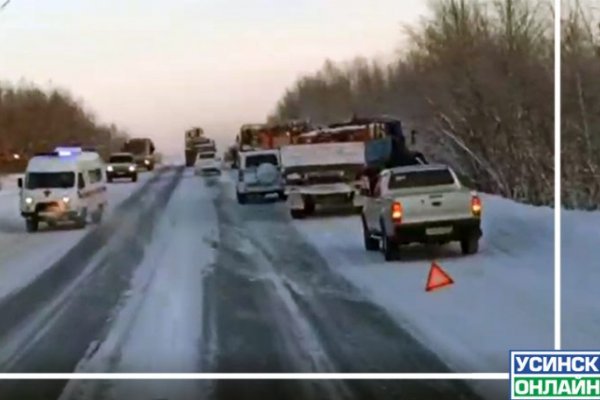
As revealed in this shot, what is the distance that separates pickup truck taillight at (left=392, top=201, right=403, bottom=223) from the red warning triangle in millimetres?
181

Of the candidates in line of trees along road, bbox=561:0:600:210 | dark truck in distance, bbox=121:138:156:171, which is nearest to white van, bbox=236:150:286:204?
dark truck in distance, bbox=121:138:156:171

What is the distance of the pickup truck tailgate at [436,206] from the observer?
3393 mm

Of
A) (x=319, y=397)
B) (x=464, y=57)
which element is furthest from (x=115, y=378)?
(x=464, y=57)

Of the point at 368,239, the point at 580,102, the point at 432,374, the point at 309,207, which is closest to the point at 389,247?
the point at 368,239

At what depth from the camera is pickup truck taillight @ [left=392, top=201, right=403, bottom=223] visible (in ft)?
11.4

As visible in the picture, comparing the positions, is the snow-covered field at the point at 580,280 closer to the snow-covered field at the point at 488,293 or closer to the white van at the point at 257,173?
the snow-covered field at the point at 488,293

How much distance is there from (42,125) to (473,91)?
4.33ft

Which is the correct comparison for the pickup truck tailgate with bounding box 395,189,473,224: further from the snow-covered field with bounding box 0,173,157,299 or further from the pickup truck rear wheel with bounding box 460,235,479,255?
the snow-covered field with bounding box 0,173,157,299

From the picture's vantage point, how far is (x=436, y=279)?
136 inches

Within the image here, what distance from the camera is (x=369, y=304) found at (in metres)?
3.54

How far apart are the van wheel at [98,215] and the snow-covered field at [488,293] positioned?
68 centimetres

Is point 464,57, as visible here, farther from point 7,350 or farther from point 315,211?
point 7,350

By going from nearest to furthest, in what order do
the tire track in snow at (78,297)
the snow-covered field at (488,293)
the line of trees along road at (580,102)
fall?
the line of trees along road at (580,102) < the snow-covered field at (488,293) < the tire track in snow at (78,297)

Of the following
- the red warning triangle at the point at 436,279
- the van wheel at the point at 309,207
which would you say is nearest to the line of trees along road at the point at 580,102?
the red warning triangle at the point at 436,279
